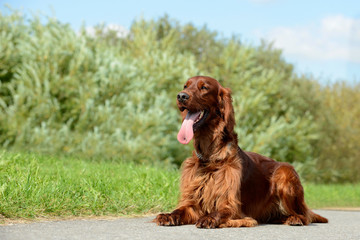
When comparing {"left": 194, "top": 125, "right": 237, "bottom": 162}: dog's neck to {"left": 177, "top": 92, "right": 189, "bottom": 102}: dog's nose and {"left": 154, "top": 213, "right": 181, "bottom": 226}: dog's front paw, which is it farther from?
{"left": 154, "top": 213, "right": 181, "bottom": 226}: dog's front paw

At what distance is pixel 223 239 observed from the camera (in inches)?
199

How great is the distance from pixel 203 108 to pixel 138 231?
174 centimetres

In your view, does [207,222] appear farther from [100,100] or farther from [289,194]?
[100,100]

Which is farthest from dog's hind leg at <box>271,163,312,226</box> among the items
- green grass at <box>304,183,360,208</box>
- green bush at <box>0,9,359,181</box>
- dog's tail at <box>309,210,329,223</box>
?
green bush at <box>0,9,359,181</box>

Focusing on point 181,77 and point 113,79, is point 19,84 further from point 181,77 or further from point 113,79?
point 181,77

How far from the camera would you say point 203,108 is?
6.12 metres

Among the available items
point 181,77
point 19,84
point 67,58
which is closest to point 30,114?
point 19,84

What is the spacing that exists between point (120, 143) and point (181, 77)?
19.9 feet

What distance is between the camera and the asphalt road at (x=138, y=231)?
4.98m

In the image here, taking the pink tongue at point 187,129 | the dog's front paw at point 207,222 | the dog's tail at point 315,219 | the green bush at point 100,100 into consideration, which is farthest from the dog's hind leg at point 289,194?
the green bush at point 100,100

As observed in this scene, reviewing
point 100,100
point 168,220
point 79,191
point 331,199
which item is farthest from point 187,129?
point 100,100

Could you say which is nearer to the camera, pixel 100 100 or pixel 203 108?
pixel 203 108

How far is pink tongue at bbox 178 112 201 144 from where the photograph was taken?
237 inches

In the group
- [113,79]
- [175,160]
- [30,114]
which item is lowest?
[175,160]
